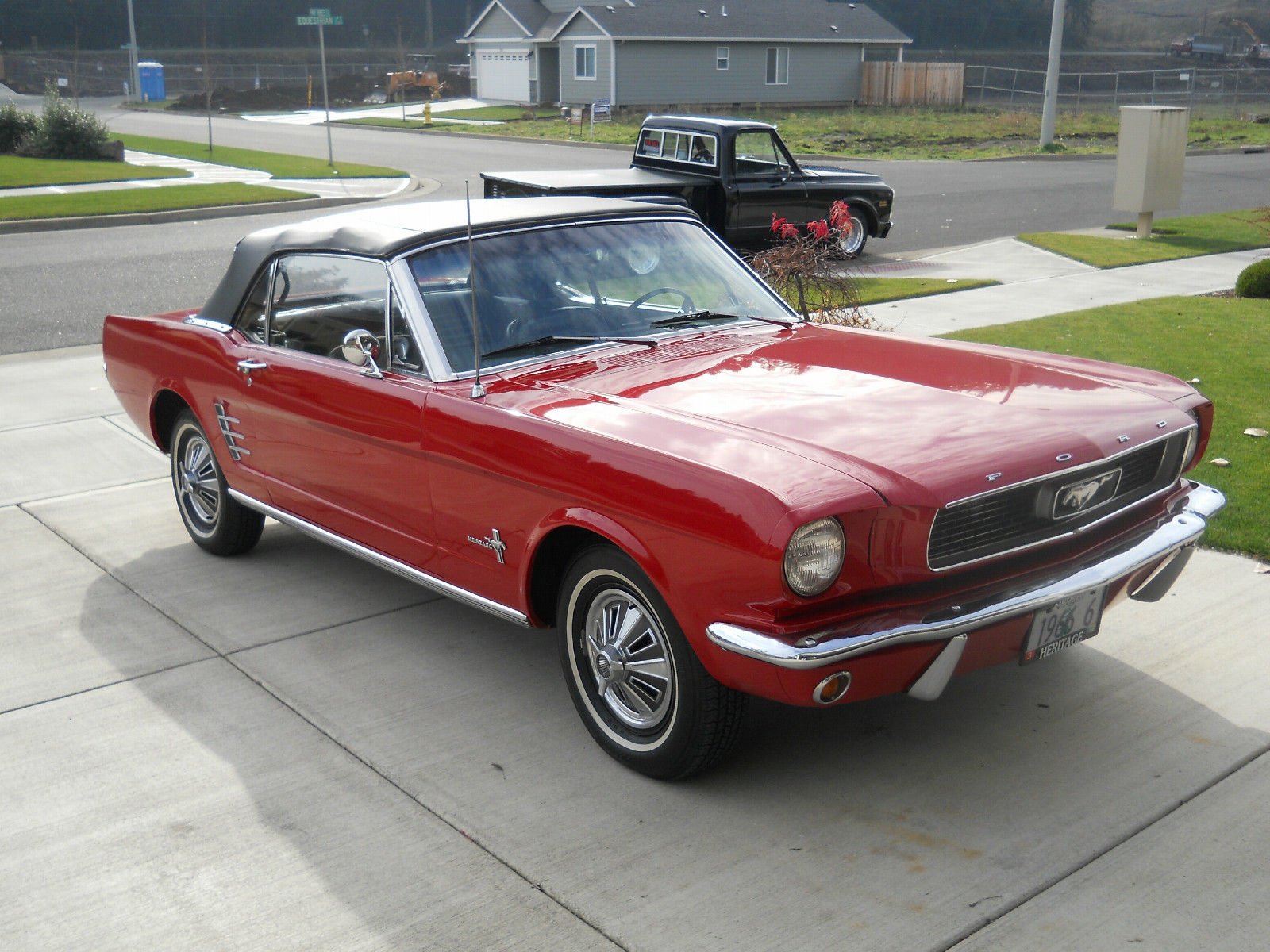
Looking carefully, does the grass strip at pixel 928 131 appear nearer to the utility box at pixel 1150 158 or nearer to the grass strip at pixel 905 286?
the utility box at pixel 1150 158

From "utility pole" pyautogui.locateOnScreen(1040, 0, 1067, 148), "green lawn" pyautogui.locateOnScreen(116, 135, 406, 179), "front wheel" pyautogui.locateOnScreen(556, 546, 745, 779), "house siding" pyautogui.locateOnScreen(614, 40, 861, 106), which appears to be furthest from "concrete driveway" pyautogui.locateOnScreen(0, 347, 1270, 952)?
"house siding" pyautogui.locateOnScreen(614, 40, 861, 106)

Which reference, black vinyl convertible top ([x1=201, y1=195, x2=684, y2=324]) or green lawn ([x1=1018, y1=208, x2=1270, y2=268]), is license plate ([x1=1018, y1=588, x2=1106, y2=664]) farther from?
green lawn ([x1=1018, y1=208, x2=1270, y2=268])

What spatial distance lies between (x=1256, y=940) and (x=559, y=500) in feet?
6.85

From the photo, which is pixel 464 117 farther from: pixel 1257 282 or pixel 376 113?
pixel 1257 282

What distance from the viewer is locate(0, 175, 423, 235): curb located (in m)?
18.0

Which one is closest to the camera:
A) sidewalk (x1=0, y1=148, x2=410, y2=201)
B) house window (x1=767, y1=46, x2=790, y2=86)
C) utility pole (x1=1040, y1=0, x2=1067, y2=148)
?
sidewalk (x1=0, y1=148, x2=410, y2=201)

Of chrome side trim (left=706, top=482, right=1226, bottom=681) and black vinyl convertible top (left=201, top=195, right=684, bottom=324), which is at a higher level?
black vinyl convertible top (left=201, top=195, right=684, bottom=324)

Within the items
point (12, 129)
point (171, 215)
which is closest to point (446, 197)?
point (171, 215)

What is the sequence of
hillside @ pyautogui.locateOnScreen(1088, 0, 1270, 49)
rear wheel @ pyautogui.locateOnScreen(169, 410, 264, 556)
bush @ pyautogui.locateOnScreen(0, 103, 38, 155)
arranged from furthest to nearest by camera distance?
hillside @ pyautogui.locateOnScreen(1088, 0, 1270, 49)
bush @ pyautogui.locateOnScreen(0, 103, 38, 155)
rear wheel @ pyautogui.locateOnScreen(169, 410, 264, 556)

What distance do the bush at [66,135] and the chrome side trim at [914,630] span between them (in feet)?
92.5

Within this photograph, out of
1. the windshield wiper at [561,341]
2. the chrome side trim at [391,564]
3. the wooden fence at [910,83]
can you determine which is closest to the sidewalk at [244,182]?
the chrome side trim at [391,564]

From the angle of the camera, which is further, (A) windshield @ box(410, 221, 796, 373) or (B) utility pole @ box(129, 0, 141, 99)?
(B) utility pole @ box(129, 0, 141, 99)

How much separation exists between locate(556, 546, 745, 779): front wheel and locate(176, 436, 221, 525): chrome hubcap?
2421 millimetres

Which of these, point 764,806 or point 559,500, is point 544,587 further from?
point 764,806
